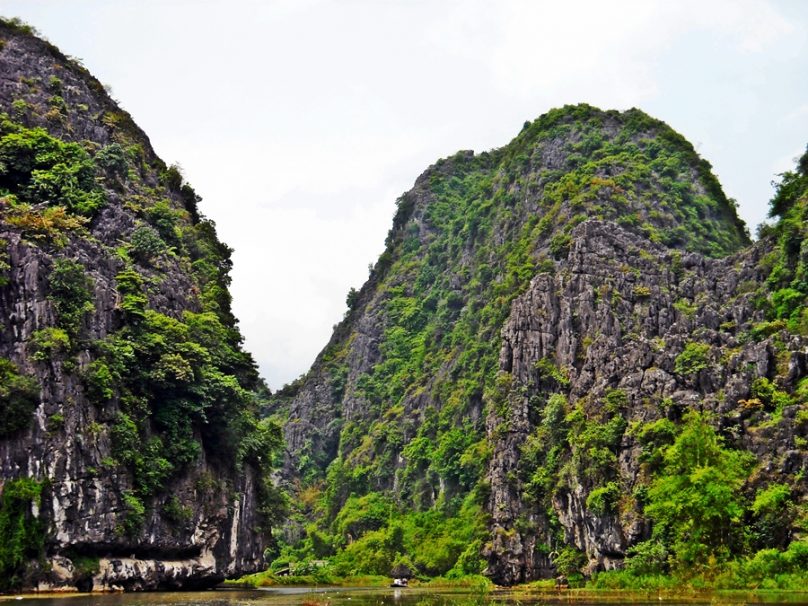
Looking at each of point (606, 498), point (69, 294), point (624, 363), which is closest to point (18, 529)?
point (69, 294)

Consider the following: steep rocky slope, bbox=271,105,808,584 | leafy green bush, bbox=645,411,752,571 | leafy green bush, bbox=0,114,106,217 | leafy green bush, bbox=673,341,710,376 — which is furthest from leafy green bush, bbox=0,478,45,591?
leafy green bush, bbox=673,341,710,376

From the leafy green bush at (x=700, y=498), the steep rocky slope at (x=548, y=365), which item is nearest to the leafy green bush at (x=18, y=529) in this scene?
the leafy green bush at (x=700, y=498)

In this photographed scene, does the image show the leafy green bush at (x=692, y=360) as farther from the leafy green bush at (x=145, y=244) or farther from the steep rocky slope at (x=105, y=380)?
the leafy green bush at (x=145, y=244)

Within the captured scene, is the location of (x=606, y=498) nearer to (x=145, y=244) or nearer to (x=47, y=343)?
(x=145, y=244)

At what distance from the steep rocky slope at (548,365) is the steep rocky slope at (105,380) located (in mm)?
24734

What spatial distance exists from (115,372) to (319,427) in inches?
3753

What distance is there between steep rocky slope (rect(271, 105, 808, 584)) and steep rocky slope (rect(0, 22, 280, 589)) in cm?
2473

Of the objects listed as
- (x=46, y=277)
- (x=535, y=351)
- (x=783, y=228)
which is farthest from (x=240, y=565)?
(x=783, y=228)

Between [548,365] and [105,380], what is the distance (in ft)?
152

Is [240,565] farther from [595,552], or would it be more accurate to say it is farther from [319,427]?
[319,427]

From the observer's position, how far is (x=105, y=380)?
5369 centimetres

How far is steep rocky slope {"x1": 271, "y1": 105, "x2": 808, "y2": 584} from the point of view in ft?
210

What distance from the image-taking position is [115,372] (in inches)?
2180

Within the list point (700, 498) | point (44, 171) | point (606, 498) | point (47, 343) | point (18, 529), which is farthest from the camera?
point (606, 498)
